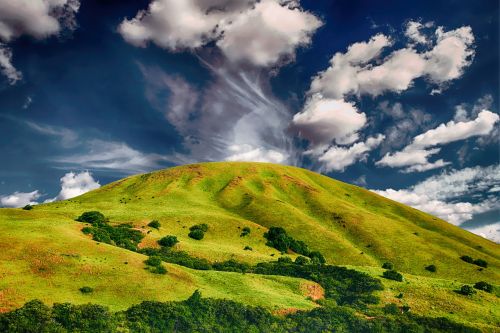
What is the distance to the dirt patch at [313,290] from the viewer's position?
51266 millimetres

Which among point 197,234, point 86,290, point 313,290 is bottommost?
point 86,290

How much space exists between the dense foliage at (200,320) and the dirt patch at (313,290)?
3478mm

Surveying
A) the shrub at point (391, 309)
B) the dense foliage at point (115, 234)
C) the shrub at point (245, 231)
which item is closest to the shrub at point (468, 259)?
the shrub at point (391, 309)

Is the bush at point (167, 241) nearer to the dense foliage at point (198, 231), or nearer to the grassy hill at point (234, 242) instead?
the grassy hill at point (234, 242)

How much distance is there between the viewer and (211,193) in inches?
5059

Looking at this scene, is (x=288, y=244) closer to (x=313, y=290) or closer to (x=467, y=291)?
(x=313, y=290)

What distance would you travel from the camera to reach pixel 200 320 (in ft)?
125

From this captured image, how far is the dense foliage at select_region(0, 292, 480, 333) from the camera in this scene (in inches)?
1302

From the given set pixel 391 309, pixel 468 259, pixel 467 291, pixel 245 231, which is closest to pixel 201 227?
pixel 245 231

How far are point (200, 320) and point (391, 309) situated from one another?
25.0 m

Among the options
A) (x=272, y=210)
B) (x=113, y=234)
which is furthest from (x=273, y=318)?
(x=272, y=210)

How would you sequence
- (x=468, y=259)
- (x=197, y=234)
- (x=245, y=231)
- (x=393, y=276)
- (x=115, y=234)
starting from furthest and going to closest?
(x=245, y=231) → (x=468, y=259) → (x=197, y=234) → (x=115, y=234) → (x=393, y=276)

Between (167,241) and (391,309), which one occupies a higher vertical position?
(167,241)

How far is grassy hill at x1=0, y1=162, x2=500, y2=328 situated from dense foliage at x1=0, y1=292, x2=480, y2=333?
221 cm
